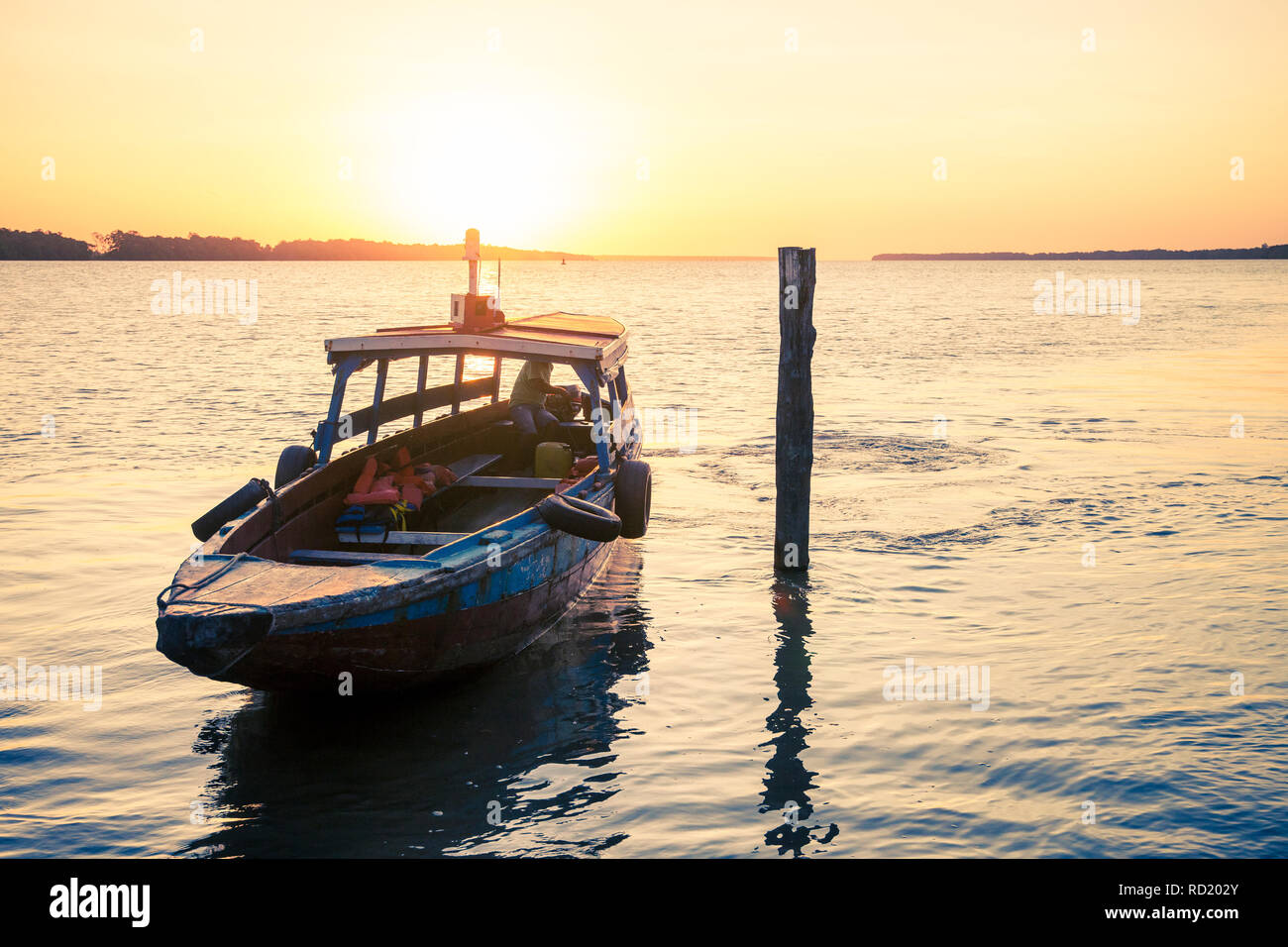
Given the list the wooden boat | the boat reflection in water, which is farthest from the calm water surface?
the wooden boat

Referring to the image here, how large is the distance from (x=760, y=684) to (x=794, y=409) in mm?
3998

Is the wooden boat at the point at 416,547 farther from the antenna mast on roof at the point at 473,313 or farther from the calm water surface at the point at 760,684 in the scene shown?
the calm water surface at the point at 760,684

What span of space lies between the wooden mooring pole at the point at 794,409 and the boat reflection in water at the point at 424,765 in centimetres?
337

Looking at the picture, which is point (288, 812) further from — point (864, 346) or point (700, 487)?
point (864, 346)

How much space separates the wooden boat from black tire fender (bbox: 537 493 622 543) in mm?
14

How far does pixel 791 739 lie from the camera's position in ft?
25.9

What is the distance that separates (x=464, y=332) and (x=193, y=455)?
10.7m

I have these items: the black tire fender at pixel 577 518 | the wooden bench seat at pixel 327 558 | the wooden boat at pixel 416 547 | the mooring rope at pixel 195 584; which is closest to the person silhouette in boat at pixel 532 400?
the wooden boat at pixel 416 547

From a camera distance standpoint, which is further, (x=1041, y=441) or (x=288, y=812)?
(x=1041, y=441)

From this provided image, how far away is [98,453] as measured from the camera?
61.9 ft

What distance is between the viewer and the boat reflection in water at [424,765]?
643 centimetres

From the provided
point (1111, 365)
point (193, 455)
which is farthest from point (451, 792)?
point (1111, 365)

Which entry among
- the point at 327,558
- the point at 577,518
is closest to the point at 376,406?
the point at 327,558

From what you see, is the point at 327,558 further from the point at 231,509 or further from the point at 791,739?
the point at 791,739
